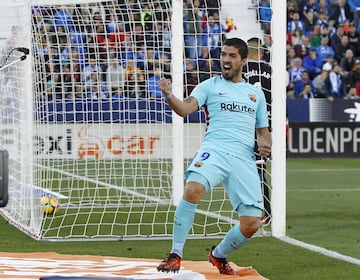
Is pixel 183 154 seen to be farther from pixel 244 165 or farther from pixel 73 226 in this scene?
pixel 244 165

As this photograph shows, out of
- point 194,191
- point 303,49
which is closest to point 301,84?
point 303,49

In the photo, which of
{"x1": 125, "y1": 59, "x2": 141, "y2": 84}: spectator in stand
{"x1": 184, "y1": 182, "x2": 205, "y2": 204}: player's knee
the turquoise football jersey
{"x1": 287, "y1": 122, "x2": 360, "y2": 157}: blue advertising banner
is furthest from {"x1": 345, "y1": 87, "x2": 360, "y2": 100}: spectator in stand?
{"x1": 184, "y1": 182, "x2": 205, "y2": 204}: player's knee

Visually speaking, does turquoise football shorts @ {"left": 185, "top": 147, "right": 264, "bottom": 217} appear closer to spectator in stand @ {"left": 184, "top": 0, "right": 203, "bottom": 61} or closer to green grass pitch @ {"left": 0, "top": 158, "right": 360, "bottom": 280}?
green grass pitch @ {"left": 0, "top": 158, "right": 360, "bottom": 280}

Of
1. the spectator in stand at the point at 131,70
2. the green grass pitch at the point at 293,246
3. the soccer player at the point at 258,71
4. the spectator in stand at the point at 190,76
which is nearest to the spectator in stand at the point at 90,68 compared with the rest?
the spectator in stand at the point at 131,70

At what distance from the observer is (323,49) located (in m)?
29.2

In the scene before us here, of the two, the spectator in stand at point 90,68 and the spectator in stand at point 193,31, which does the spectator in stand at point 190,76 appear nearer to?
the spectator in stand at point 193,31

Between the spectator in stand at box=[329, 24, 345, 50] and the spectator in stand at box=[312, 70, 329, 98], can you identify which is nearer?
the spectator in stand at box=[312, 70, 329, 98]

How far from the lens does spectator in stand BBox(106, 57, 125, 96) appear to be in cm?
1606

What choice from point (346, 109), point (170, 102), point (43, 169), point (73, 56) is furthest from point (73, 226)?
point (346, 109)

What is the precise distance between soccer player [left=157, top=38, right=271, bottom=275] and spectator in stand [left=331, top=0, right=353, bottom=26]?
73.0 ft

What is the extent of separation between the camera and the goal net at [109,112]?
486 inches

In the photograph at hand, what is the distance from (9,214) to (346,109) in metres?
13.6

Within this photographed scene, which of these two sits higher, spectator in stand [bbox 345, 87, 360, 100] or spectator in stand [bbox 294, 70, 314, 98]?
spectator in stand [bbox 294, 70, 314, 98]

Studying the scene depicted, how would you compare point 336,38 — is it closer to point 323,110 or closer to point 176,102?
point 323,110
